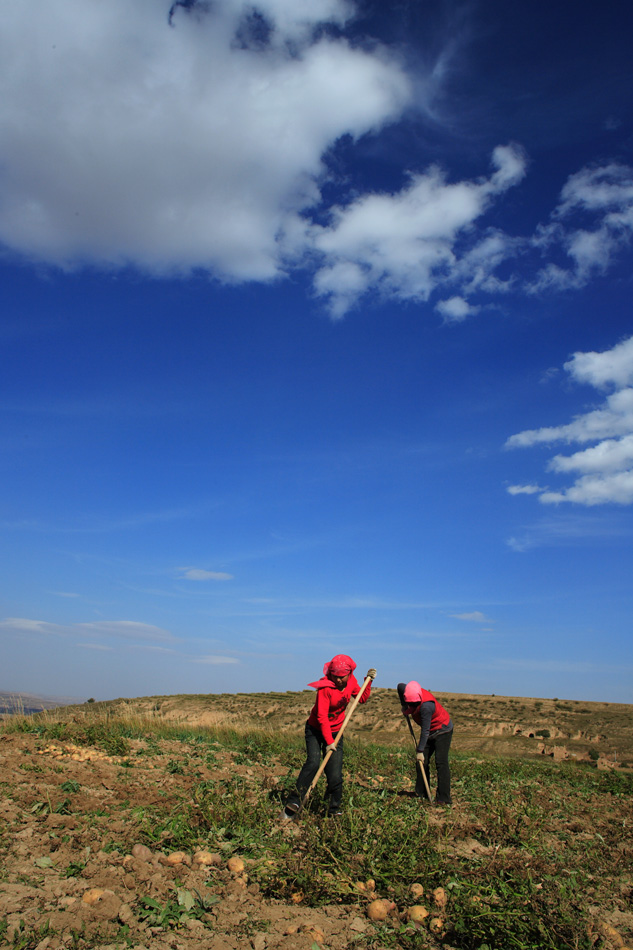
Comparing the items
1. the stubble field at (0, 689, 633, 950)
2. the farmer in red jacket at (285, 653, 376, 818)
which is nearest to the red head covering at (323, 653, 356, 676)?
the farmer in red jacket at (285, 653, 376, 818)

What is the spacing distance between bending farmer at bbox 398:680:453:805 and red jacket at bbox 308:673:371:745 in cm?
121

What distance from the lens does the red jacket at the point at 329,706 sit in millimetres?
6121

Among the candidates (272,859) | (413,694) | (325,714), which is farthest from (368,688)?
(272,859)

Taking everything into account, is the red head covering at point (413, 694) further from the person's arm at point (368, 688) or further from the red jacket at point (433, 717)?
the person's arm at point (368, 688)

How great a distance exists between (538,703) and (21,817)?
35374 millimetres

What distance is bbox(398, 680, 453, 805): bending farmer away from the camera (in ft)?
23.8

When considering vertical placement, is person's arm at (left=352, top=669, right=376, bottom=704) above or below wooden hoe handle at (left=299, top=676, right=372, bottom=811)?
above

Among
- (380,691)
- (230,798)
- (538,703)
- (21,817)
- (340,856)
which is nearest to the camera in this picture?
(340,856)

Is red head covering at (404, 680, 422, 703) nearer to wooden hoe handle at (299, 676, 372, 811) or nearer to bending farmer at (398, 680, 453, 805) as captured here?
bending farmer at (398, 680, 453, 805)

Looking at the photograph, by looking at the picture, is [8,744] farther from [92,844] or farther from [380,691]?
[380,691]

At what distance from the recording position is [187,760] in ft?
27.9

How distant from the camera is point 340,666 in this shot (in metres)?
6.29

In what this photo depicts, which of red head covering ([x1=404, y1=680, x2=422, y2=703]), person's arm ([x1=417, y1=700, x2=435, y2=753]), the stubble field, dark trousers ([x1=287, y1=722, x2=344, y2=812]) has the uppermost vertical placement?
red head covering ([x1=404, y1=680, x2=422, y2=703])

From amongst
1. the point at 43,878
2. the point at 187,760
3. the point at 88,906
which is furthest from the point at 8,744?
the point at 88,906
